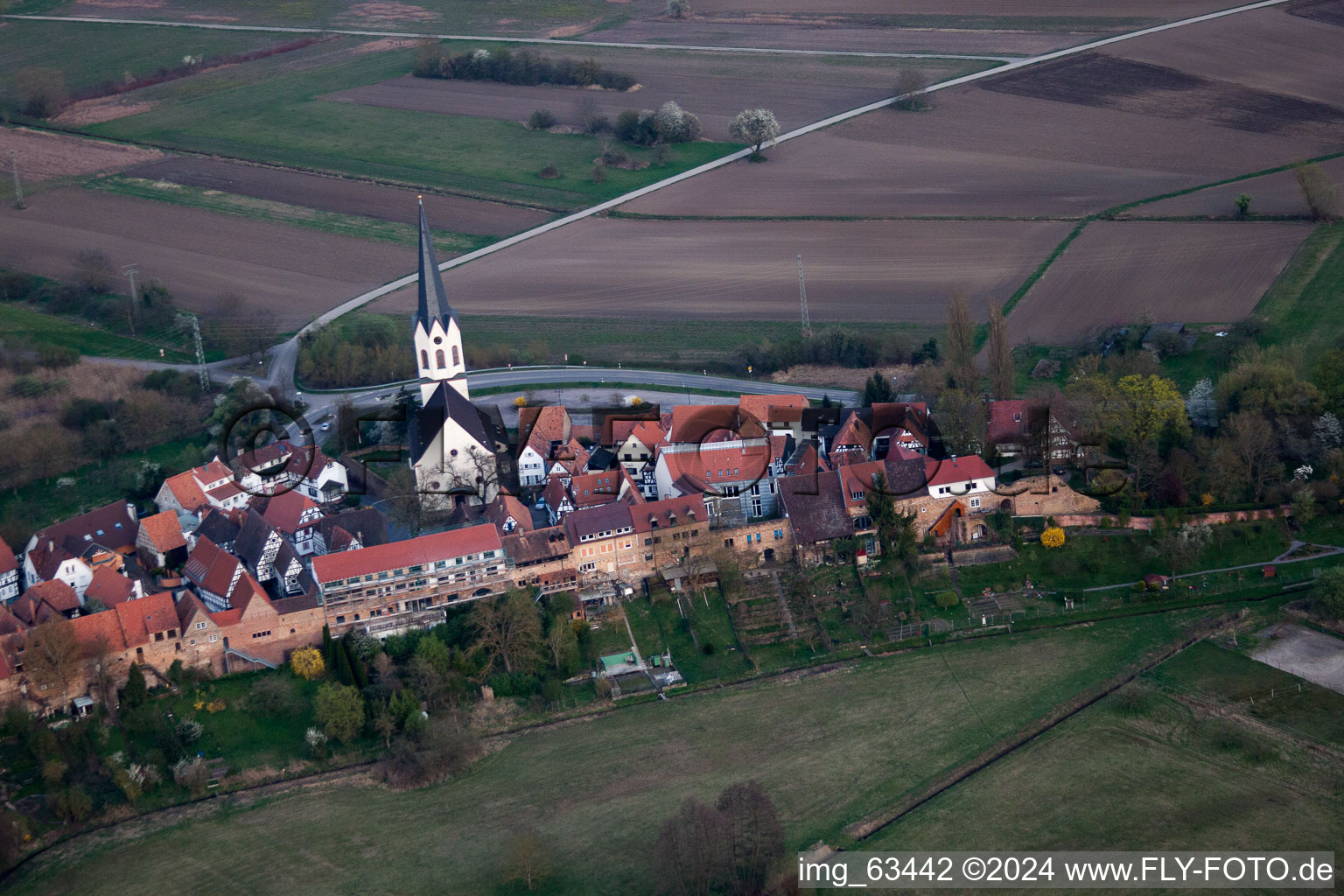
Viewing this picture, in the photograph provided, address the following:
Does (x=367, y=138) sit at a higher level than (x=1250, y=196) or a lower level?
higher

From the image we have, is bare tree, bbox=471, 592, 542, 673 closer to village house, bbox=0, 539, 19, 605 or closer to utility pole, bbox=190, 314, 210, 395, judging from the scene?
village house, bbox=0, 539, 19, 605

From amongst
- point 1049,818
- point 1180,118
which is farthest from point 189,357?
point 1180,118

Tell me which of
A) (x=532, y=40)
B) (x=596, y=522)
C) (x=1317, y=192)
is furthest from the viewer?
(x=532, y=40)

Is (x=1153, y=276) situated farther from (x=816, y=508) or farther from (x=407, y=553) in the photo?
(x=407, y=553)

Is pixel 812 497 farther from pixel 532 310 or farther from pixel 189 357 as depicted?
pixel 189 357

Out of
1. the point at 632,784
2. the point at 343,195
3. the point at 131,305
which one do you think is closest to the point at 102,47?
the point at 343,195

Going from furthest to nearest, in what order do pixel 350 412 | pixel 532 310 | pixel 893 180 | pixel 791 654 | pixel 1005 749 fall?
1. pixel 893 180
2. pixel 532 310
3. pixel 350 412
4. pixel 791 654
5. pixel 1005 749

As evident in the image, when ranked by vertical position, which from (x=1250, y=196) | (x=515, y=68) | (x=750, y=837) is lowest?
(x=750, y=837)
